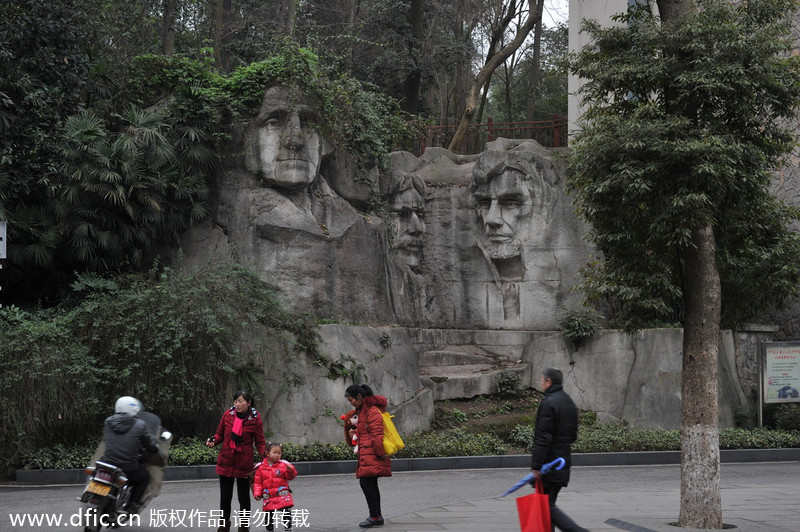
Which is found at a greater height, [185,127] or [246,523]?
[185,127]

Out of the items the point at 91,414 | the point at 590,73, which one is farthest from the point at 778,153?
the point at 91,414

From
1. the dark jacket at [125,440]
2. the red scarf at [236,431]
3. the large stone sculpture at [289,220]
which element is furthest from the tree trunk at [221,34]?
the dark jacket at [125,440]

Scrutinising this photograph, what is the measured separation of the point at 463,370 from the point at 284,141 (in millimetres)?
A: 6807

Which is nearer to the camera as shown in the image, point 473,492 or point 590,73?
point 590,73

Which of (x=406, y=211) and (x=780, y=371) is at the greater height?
(x=406, y=211)

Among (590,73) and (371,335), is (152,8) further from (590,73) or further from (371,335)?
(590,73)

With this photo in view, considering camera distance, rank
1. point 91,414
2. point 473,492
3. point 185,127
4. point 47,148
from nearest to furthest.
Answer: point 473,492
point 91,414
point 47,148
point 185,127

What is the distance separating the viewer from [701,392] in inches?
378

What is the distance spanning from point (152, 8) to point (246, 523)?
19515 mm

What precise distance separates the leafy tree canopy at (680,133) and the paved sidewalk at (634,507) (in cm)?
268

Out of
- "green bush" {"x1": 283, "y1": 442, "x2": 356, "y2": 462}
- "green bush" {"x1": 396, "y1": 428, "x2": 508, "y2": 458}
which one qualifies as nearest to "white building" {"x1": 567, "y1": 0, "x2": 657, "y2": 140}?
"green bush" {"x1": 396, "y1": 428, "x2": 508, "y2": 458}

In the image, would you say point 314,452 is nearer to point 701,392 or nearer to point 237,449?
point 237,449

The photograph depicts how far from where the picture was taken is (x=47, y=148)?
58.6ft

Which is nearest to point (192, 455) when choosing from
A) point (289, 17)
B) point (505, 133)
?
point (289, 17)
